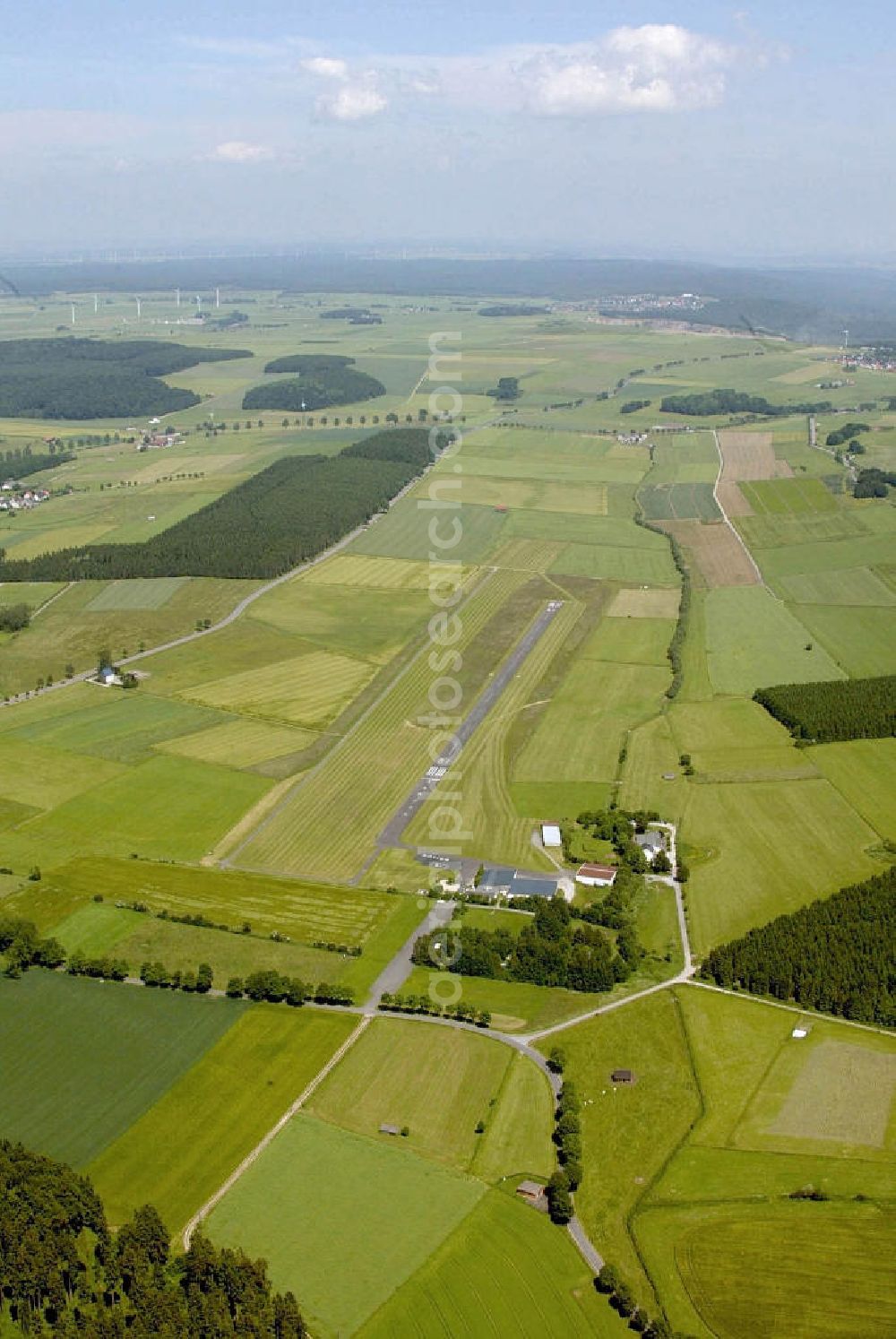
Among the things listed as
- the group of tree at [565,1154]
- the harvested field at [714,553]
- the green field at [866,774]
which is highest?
the harvested field at [714,553]

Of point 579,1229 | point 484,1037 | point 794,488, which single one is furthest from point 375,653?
point 794,488

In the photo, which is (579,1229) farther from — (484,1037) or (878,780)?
(878,780)

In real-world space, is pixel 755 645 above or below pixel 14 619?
above

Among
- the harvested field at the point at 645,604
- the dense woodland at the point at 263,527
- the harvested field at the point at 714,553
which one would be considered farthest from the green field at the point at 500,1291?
the dense woodland at the point at 263,527

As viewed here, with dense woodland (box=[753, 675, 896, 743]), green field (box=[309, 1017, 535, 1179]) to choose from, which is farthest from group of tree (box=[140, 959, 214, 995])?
dense woodland (box=[753, 675, 896, 743])

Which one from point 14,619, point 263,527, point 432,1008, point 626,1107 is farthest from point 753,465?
point 626,1107

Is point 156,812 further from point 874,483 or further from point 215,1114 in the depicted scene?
point 874,483

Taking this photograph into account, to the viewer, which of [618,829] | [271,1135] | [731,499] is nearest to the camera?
[271,1135]

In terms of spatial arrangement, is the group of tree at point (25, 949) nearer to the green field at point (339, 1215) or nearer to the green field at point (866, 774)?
the green field at point (339, 1215)
